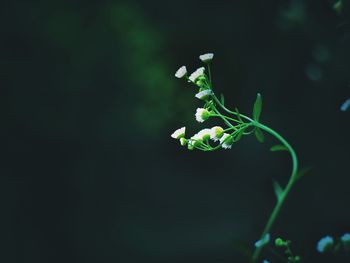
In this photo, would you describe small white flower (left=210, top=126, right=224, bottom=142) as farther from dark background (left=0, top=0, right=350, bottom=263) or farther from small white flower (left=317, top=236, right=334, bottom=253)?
dark background (left=0, top=0, right=350, bottom=263)

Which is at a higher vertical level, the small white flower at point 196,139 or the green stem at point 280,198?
the small white flower at point 196,139

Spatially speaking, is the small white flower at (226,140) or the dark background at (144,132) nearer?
the small white flower at (226,140)

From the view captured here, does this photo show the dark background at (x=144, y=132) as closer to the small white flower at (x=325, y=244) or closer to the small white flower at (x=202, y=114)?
the small white flower at (x=202, y=114)

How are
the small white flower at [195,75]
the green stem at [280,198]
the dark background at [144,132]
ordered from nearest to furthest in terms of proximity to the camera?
the green stem at [280,198]
the small white flower at [195,75]
the dark background at [144,132]

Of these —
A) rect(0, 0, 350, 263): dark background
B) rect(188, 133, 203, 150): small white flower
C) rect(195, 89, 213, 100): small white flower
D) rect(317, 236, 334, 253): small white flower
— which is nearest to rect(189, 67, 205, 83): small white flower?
rect(195, 89, 213, 100): small white flower

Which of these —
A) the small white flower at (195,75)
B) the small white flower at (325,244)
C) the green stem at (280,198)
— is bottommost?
the small white flower at (325,244)

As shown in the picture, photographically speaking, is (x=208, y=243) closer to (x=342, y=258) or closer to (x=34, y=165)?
(x=34, y=165)

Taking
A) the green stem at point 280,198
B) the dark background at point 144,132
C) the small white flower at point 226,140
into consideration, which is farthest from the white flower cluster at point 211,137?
the dark background at point 144,132

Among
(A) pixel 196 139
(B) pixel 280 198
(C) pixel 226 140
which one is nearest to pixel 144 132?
(A) pixel 196 139

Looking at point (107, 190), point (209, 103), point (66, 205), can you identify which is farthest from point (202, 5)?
point (209, 103)
